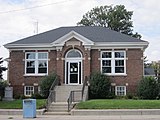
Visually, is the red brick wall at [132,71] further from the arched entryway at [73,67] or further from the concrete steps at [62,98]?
the concrete steps at [62,98]

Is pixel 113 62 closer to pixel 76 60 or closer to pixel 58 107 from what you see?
pixel 76 60

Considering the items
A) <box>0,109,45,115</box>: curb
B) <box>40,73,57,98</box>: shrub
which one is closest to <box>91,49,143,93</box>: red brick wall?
<box>40,73,57,98</box>: shrub

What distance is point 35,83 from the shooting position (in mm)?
36094

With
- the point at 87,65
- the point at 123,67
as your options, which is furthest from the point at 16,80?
the point at 123,67

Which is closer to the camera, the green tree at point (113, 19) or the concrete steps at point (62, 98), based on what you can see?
the concrete steps at point (62, 98)

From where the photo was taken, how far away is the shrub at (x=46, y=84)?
110 feet

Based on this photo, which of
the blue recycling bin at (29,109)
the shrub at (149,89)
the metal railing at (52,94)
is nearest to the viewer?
the blue recycling bin at (29,109)

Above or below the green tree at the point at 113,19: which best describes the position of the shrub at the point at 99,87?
below

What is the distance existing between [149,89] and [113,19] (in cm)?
3662

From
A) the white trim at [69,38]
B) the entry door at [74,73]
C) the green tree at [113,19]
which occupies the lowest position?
the entry door at [74,73]

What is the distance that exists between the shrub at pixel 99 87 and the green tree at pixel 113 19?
3443 cm

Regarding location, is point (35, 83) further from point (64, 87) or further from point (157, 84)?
point (157, 84)

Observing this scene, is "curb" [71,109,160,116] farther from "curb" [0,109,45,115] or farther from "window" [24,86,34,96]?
"window" [24,86,34,96]

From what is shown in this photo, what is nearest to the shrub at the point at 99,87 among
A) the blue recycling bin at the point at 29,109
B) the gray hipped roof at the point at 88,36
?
the gray hipped roof at the point at 88,36
